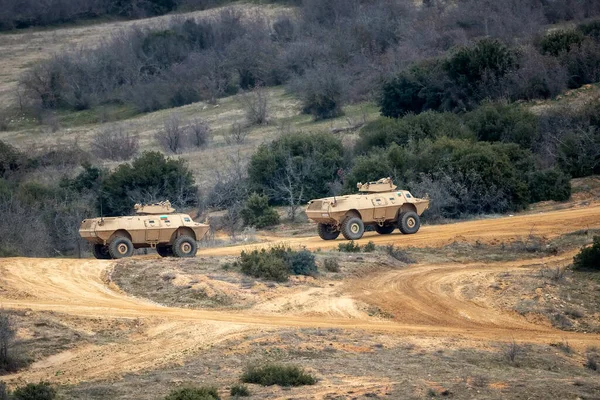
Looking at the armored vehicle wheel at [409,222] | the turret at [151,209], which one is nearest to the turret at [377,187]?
the armored vehicle wheel at [409,222]

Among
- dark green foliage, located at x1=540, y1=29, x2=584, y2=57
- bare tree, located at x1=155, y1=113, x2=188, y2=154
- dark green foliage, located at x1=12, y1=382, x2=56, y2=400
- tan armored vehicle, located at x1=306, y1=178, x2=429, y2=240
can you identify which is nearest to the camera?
dark green foliage, located at x1=12, y1=382, x2=56, y2=400

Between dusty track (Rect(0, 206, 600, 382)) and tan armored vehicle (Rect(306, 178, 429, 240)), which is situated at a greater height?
tan armored vehicle (Rect(306, 178, 429, 240))

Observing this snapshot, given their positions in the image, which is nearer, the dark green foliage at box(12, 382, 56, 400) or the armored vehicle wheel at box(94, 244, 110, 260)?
the dark green foliage at box(12, 382, 56, 400)

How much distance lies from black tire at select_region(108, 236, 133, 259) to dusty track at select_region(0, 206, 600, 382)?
1.00m

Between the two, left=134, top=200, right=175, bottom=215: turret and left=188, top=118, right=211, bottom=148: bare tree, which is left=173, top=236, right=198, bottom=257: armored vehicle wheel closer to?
left=134, top=200, right=175, bottom=215: turret

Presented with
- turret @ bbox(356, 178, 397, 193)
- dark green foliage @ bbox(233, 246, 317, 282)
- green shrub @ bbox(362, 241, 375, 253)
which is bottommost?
green shrub @ bbox(362, 241, 375, 253)

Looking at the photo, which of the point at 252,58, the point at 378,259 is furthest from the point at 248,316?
the point at 252,58

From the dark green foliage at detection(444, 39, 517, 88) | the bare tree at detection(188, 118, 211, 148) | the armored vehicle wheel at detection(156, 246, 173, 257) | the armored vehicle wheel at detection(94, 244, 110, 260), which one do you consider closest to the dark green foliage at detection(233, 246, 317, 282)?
the armored vehicle wheel at detection(156, 246, 173, 257)

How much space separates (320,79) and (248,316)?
37.6m

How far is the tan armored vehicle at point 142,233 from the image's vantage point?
27031 mm

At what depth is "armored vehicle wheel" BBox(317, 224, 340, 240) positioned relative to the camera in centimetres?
3124

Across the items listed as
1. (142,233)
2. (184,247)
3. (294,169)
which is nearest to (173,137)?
(294,169)

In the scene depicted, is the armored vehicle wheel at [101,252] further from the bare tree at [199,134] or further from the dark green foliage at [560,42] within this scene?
the dark green foliage at [560,42]

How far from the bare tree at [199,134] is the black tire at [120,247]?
2632cm
